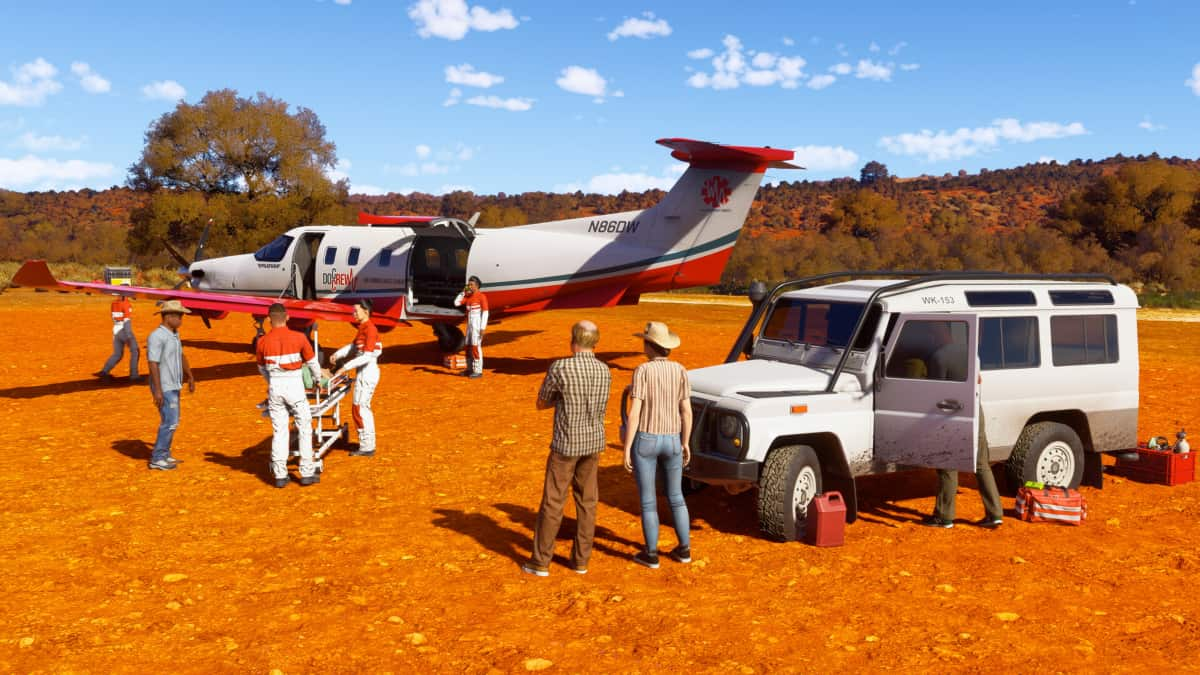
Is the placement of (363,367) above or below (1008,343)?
below

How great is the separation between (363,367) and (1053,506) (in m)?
7.68


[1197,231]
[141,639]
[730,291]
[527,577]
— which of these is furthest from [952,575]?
[1197,231]

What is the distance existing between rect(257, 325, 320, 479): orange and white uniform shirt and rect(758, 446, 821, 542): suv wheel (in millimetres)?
4932

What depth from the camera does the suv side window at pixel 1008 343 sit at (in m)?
7.93

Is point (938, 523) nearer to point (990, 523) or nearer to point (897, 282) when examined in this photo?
point (990, 523)

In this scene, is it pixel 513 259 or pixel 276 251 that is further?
pixel 276 251

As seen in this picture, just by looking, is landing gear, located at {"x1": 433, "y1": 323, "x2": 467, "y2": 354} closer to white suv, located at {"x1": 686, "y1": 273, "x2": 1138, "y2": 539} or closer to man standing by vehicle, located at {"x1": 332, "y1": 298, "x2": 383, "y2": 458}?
man standing by vehicle, located at {"x1": 332, "y1": 298, "x2": 383, "y2": 458}

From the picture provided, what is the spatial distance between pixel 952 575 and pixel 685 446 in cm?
244

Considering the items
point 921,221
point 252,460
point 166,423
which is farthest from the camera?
point 921,221

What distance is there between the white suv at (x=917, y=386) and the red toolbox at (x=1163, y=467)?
895 mm

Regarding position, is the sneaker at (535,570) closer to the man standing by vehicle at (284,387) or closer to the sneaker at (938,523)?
the man standing by vehicle at (284,387)

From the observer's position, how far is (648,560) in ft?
22.1

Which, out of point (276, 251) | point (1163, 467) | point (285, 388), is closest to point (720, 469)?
point (285, 388)

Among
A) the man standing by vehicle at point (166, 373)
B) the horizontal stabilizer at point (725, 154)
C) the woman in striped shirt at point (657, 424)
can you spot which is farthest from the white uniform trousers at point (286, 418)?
the horizontal stabilizer at point (725, 154)
